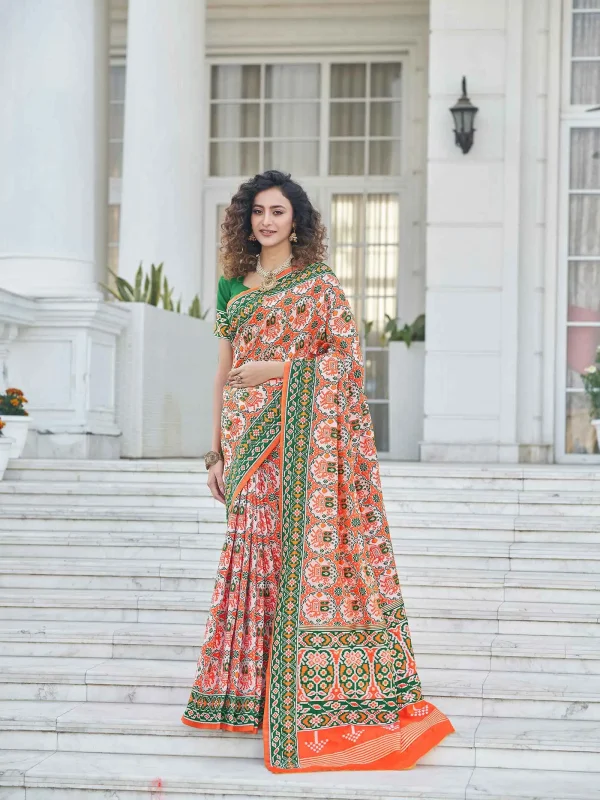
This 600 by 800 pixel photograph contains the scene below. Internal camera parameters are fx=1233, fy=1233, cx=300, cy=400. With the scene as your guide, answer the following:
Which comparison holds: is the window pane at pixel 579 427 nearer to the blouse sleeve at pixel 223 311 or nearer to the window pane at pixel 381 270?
the window pane at pixel 381 270

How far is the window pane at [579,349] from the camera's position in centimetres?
877

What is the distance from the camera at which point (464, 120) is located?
8359mm

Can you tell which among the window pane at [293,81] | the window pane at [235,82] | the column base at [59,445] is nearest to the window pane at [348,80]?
the window pane at [293,81]

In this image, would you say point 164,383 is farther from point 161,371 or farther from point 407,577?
point 407,577

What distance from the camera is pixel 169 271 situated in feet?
28.2

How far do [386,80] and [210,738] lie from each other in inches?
328

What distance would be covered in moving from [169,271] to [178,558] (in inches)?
146

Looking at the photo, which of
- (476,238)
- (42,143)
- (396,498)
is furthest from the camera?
(476,238)

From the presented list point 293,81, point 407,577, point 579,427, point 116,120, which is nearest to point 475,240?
point 579,427

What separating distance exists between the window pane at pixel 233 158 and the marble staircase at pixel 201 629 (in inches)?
213

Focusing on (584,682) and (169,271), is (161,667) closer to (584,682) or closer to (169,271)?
(584,682)

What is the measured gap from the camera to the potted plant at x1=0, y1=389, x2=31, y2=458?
6660mm

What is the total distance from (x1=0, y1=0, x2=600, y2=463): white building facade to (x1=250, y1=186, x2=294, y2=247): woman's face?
11.3 ft

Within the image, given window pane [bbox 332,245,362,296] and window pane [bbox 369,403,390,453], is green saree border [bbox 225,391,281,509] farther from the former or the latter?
window pane [bbox 332,245,362,296]
